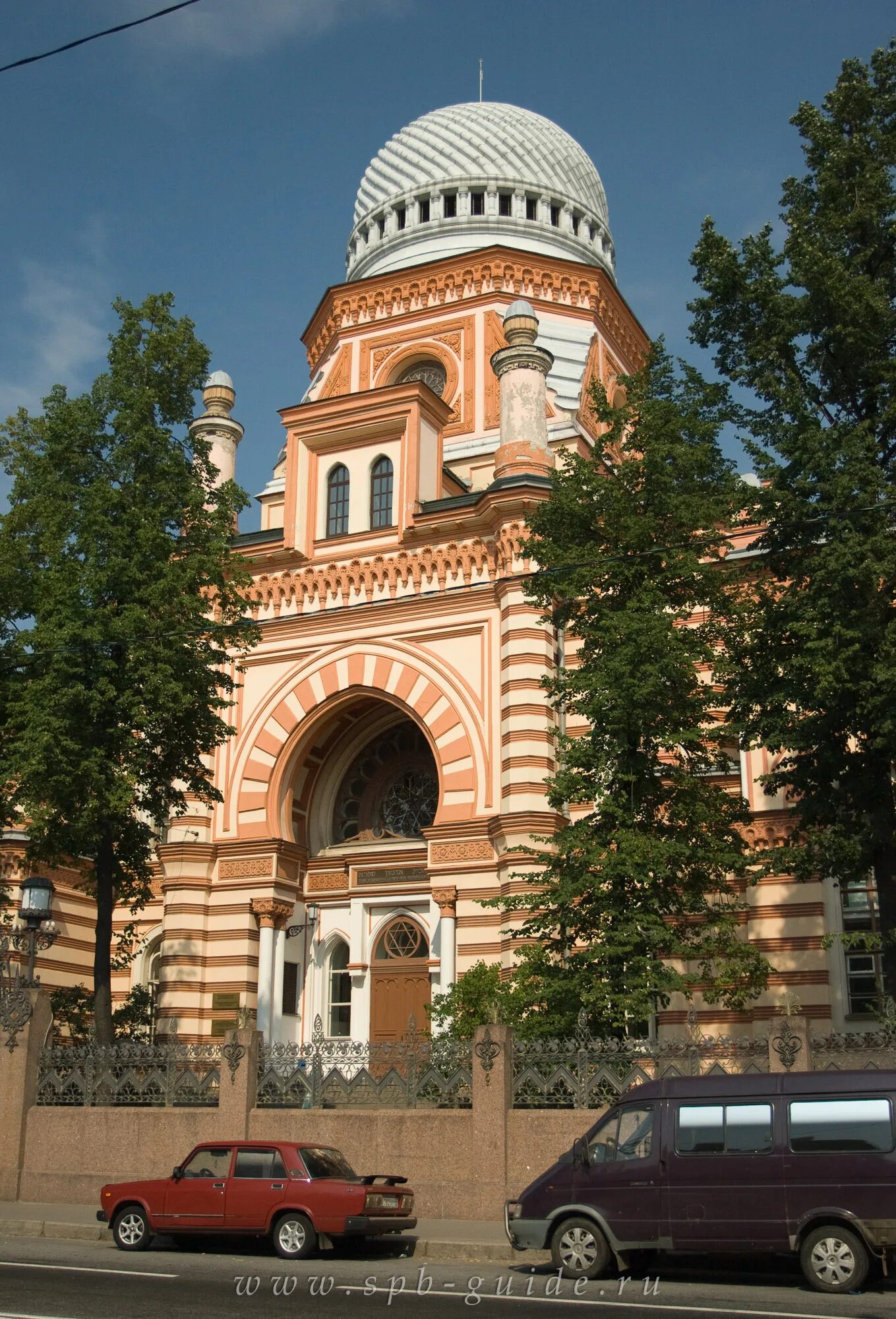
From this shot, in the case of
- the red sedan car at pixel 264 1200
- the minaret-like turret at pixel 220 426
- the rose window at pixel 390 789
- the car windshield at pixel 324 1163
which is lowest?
the red sedan car at pixel 264 1200

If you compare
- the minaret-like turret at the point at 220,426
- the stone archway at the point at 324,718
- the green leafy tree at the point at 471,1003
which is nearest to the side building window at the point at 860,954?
the green leafy tree at the point at 471,1003

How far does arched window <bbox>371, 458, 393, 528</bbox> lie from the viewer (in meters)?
29.8

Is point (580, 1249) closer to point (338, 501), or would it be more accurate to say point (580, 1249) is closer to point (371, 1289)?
point (371, 1289)

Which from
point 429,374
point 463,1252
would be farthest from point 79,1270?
point 429,374

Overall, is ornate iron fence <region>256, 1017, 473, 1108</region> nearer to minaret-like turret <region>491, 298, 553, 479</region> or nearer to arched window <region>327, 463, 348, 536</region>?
minaret-like turret <region>491, 298, 553, 479</region>

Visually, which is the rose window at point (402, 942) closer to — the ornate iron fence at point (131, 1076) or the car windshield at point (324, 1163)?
the ornate iron fence at point (131, 1076)

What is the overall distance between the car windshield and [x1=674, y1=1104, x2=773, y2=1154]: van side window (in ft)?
12.7

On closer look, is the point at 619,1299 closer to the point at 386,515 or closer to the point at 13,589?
the point at 13,589

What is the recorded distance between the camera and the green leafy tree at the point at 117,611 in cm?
2084

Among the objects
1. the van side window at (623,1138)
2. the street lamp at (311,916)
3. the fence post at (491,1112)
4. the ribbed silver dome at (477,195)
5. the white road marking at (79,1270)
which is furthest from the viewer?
the ribbed silver dome at (477,195)

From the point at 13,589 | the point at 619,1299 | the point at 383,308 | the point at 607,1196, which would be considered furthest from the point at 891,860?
the point at 383,308

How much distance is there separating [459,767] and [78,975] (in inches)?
443

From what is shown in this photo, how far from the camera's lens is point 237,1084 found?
59.3 ft

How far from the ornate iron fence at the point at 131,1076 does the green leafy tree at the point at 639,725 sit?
472 centimetres
